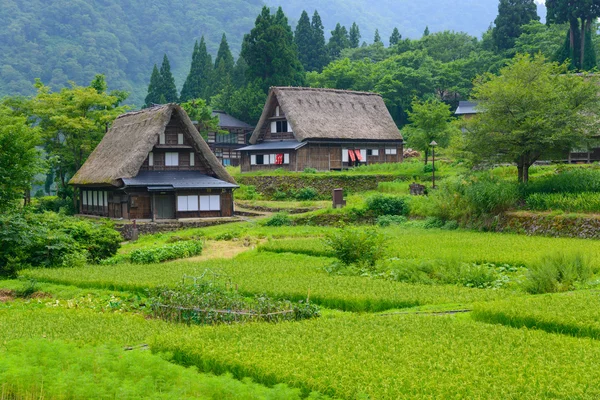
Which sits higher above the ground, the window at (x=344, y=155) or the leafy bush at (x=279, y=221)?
the window at (x=344, y=155)

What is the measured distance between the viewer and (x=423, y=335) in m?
10.5

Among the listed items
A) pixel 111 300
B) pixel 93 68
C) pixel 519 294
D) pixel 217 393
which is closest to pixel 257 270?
pixel 111 300

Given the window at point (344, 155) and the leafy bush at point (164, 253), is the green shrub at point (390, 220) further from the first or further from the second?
the window at point (344, 155)

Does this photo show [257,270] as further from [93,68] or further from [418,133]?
[93,68]

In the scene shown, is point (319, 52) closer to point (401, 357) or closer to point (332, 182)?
point (332, 182)

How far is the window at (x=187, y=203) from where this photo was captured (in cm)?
3566

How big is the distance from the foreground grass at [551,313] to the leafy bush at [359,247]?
6.38 meters

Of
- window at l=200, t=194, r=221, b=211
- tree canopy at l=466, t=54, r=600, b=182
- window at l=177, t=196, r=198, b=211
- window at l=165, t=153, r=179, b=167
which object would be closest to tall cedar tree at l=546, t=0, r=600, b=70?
tree canopy at l=466, t=54, r=600, b=182

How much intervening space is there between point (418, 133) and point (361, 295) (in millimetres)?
29754

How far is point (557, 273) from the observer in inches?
587

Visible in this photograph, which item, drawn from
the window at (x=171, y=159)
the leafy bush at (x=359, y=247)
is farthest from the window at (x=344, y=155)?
the leafy bush at (x=359, y=247)

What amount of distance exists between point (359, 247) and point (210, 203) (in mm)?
18525

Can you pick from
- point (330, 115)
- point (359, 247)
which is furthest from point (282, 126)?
point (359, 247)

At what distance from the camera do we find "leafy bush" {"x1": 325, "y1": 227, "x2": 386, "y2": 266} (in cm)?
1898
